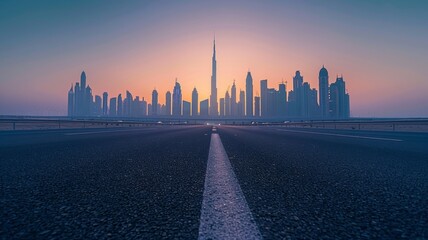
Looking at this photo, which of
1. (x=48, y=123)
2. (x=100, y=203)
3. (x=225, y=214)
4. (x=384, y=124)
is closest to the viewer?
(x=225, y=214)

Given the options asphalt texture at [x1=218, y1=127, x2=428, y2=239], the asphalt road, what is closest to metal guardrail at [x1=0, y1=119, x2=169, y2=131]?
the asphalt road

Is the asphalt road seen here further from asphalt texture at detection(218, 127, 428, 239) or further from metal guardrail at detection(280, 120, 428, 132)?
metal guardrail at detection(280, 120, 428, 132)

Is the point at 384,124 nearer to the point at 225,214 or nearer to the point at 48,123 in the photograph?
the point at 225,214

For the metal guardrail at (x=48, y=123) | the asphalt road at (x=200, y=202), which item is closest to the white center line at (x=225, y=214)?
the asphalt road at (x=200, y=202)

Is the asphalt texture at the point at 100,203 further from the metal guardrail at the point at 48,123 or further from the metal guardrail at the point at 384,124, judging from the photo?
the metal guardrail at the point at 384,124

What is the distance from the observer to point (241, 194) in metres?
2.06

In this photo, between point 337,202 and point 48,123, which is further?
point 48,123

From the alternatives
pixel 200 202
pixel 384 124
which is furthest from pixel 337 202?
pixel 384 124

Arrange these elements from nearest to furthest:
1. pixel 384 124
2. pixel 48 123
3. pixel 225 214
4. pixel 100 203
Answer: pixel 225 214, pixel 100 203, pixel 384 124, pixel 48 123

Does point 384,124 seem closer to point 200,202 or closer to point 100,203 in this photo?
point 200,202

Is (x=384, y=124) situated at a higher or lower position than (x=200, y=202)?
higher

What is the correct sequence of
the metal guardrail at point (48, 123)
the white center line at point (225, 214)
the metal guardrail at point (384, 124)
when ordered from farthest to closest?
the metal guardrail at point (384, 124)
the metal guardrail at point (48, 123)
the white center line at point (225, 214)

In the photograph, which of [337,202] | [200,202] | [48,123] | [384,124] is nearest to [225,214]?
[200,202]

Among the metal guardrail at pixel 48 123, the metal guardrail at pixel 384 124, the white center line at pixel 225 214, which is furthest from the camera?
the metal guardrail at pixel 384 124
